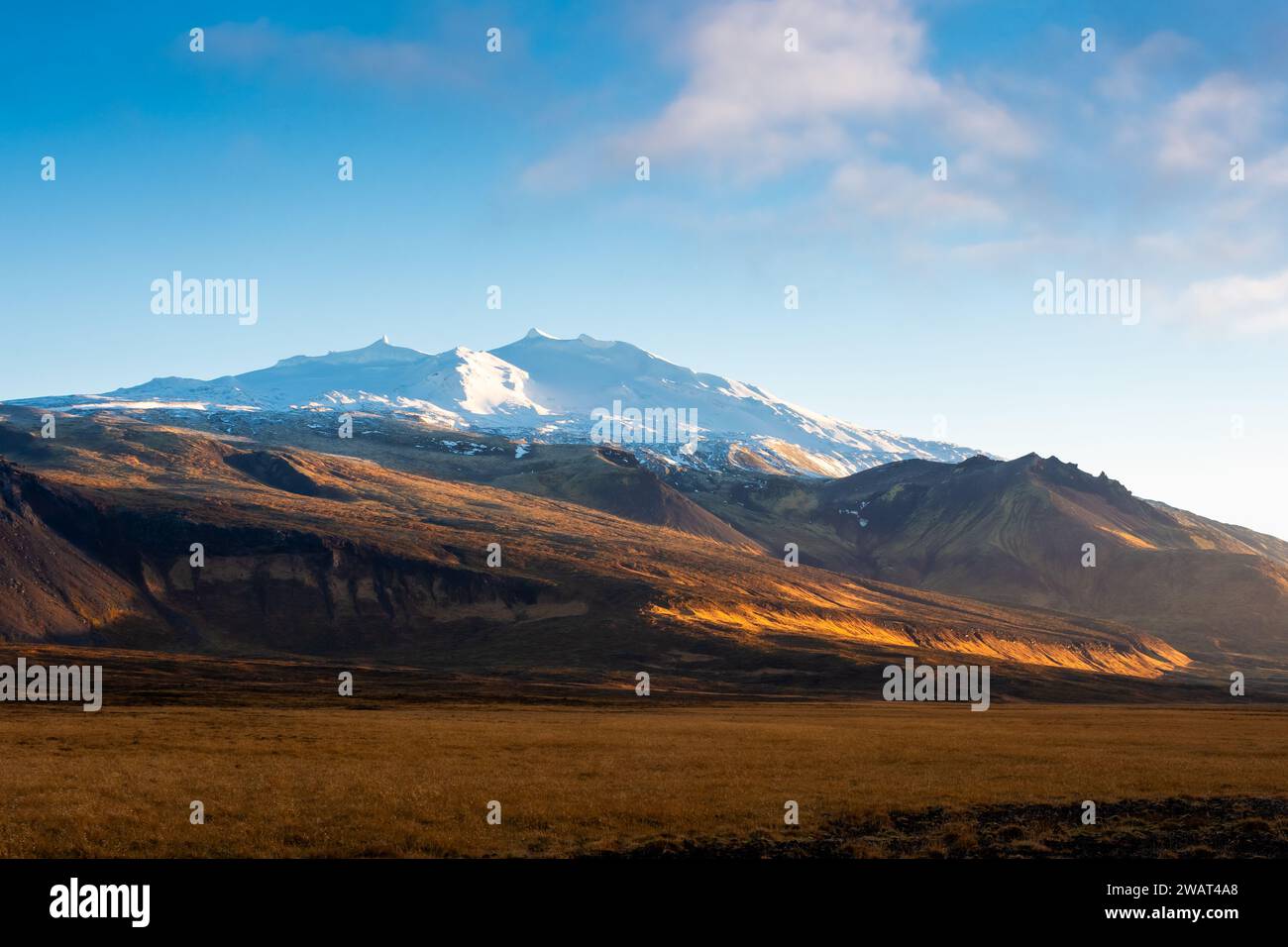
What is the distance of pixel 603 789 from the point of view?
42.3 meters

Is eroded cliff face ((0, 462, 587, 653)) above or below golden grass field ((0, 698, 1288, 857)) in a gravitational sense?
above

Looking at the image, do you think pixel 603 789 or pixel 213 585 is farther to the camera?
pixel 213 585

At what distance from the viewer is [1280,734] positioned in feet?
235

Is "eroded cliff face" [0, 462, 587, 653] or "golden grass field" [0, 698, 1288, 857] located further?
"eroded cliff face" [0, 462, 587, 653]

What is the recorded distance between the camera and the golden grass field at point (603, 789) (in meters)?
32.2

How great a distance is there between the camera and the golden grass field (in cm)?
3225

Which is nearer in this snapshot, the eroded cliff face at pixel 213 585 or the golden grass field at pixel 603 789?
the golden grass field at pixel 603 789

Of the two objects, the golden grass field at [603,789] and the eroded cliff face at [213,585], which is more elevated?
the eroded cliff face at [213,585]

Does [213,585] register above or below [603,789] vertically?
above
